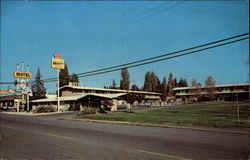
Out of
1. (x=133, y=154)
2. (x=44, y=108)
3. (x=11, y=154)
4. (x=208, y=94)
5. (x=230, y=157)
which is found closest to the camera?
(x=230, y=157)

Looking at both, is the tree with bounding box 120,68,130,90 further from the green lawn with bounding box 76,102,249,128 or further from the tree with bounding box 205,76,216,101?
the green lawn with bounding box 76,102,249,128

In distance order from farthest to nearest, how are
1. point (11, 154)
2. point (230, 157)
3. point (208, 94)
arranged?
point (208, 94)
point (11, 154)
point (230, 157)

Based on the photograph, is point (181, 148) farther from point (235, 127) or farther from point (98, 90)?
point (98, 90)

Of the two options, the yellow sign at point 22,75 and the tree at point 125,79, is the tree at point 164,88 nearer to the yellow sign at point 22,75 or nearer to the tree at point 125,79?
the tree at point 125,79

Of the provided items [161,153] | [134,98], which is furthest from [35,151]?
[134,98]

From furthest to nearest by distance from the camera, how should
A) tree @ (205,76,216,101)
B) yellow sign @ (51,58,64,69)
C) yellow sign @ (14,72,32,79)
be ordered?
1. tree @ (205,76,216,101)
2. yellow sign @ (51,58,64,69)
3. yellow sign @ (14,72,32,79)

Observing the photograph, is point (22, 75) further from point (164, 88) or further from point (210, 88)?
point (164, 88)

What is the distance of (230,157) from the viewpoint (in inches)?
286

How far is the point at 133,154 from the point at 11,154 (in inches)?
202

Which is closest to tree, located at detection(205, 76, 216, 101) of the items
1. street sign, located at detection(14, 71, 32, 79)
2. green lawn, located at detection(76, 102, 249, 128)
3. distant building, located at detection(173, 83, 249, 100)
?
distant building, located at detection(173, 83, 249, 100)

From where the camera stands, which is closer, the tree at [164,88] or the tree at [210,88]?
the tree at [210,88]

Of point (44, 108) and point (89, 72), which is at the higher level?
point (89, 72)

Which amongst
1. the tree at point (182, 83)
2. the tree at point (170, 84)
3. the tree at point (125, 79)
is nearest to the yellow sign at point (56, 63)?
the tree at point (125, 79)

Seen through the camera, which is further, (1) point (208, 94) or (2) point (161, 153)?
(1) point (208, 94)
